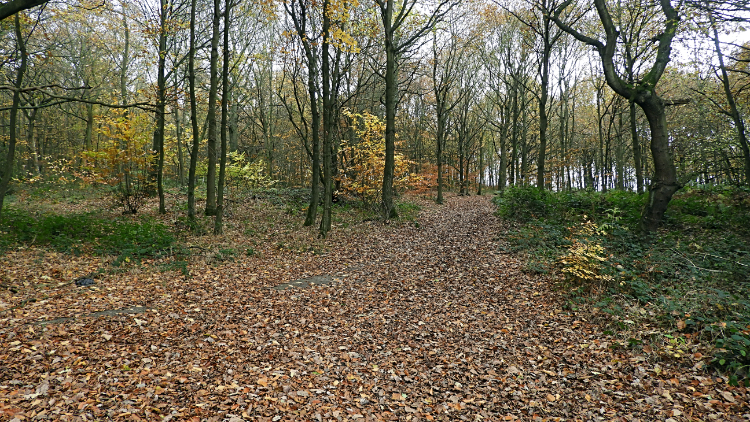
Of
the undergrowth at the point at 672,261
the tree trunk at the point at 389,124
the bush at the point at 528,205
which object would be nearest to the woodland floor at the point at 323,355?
the undergrowth at the point at 672,261

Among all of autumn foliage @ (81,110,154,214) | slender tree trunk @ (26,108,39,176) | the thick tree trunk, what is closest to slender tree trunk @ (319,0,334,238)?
autumn foliage @ (81,110,154,214)

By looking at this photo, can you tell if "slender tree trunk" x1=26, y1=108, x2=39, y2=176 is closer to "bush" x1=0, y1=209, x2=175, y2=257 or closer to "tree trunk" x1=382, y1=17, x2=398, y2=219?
"bush" x1=0, y1=209, x2=175, y2=257

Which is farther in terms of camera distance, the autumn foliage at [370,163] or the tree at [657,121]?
the autumn foliage at [370,163]

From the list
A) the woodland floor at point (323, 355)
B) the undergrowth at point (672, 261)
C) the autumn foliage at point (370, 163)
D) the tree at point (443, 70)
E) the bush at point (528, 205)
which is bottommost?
the woodland floor at point (323, 355)

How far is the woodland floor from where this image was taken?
3.77 m

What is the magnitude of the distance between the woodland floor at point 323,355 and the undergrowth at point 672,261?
1.72ft

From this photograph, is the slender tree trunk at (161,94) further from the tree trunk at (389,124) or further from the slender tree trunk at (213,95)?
the tree trunk at (389,124)

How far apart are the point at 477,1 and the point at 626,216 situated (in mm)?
14545

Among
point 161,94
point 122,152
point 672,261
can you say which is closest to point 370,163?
point 161,94

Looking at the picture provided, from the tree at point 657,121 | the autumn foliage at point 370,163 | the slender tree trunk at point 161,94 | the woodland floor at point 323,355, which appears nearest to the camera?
the woodland floor at point 323,355

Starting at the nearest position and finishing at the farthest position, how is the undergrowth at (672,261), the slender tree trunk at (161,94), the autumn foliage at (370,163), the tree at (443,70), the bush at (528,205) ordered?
the undergrowth at (672,261) → the slender tree trunk at (161,94) → the bush at (528,205) → the autumn foliage at (370,163) → the tree at (443,70)

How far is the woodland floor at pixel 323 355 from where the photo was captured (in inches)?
148

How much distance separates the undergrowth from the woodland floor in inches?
20.6

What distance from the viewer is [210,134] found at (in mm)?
11172
